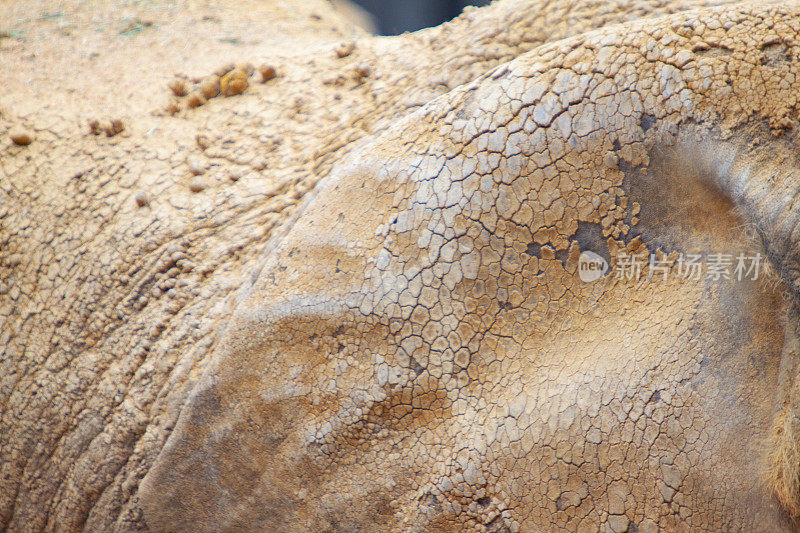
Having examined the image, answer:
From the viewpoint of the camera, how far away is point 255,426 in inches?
41.6

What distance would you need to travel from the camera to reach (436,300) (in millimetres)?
966

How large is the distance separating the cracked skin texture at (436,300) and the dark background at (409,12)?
1.86 feet

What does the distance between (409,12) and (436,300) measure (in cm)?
139

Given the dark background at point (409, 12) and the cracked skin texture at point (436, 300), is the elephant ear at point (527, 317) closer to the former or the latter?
the cracked skin texture at point (436, 300)

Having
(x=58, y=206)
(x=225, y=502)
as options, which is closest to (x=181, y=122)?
(x=58, y=206)

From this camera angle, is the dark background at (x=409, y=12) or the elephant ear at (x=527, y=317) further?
the dark background at (x=409, y=12)

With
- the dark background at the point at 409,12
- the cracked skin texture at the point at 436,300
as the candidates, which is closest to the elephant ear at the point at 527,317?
the cracked skin texture at the point at 436,300

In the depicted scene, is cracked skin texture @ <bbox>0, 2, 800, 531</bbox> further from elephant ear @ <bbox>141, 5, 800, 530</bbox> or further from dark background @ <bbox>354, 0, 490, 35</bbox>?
dark background @ <bbox>354, 0, 490, 35</bbox>

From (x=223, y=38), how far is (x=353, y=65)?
0.56 m

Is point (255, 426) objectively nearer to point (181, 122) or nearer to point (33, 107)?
point (181, 122)

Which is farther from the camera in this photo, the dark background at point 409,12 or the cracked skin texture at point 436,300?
the dark background at point 409,12

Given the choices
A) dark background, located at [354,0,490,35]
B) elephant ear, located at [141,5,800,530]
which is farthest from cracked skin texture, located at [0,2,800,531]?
dark background, located at [354,0,490,35]

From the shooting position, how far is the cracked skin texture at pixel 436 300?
83 cm

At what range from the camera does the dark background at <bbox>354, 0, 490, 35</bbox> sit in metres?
1.88
